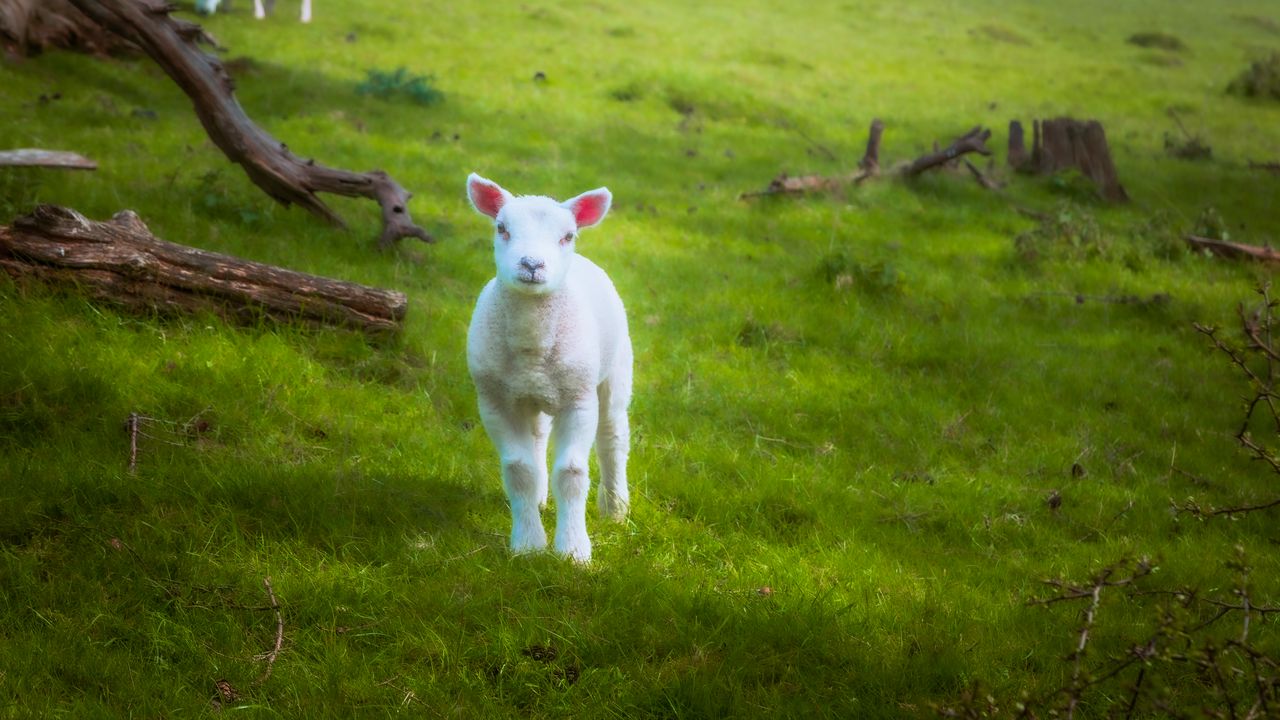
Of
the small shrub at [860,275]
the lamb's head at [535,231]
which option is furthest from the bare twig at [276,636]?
the small shrub at [860,275]

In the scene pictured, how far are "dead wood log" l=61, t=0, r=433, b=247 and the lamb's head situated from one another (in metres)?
4.87

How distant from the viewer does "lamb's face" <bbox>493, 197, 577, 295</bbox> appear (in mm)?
4699

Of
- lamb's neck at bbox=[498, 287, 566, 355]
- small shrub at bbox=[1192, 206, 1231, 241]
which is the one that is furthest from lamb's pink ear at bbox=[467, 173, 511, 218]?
small shrub at bbox=[1192, 206, 1231, 241]

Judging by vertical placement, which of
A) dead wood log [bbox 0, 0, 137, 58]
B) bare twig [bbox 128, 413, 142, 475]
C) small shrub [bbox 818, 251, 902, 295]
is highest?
dead wood log [bbox 0, 0, 137, 58]

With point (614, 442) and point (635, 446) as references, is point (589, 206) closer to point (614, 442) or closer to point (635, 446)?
point (614, 442)

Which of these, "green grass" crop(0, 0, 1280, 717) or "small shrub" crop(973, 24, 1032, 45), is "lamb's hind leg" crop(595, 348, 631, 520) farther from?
"small shrub" crop(973, 24, 1032, 45)

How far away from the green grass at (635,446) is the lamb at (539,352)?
368mm

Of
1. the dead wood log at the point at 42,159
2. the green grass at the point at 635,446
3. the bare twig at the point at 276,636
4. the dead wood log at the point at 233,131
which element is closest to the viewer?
the bare twig at the point at 276,636

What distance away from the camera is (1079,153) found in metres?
16.0

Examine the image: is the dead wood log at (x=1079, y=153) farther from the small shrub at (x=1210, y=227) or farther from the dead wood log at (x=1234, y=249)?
the dead wood log at (x=1234, y=249)

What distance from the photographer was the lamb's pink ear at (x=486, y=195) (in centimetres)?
505

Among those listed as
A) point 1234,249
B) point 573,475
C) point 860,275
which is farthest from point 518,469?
point 1234,249

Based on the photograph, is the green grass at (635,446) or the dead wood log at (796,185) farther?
the dead wood log at (796,185)

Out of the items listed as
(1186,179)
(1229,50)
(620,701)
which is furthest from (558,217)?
(1229,50)
